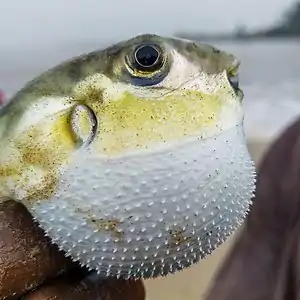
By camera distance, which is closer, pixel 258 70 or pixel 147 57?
pixel 147 57

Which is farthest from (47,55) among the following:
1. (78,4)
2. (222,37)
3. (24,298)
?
(24,298)

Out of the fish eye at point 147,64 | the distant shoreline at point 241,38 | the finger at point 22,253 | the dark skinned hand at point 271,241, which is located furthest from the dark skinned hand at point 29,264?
the distant shoreline at point 241,38

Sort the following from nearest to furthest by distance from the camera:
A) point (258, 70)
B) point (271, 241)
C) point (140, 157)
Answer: point (140, 157) → point (271, 241) → point (258, 70)

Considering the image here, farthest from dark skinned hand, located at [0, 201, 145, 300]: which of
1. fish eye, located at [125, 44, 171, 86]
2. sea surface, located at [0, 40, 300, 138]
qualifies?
sea surface, located at [0, 40, 300, 138]

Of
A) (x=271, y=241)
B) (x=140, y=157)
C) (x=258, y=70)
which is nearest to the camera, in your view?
(x=140, y=157)

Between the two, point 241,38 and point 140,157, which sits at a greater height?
point 241,38

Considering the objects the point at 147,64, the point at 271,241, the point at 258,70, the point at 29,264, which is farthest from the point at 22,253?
the point at 258,70

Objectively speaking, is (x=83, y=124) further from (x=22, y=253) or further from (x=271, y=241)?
(x=271, y=241)
